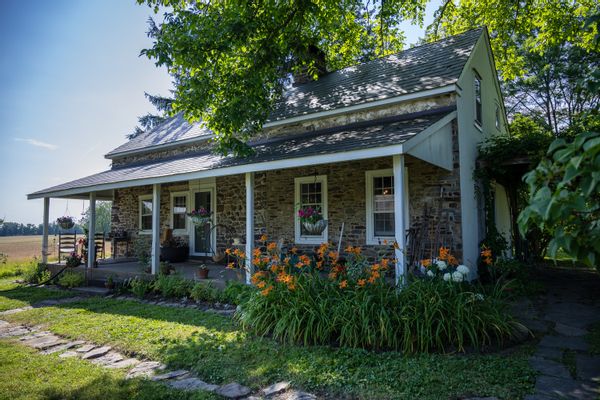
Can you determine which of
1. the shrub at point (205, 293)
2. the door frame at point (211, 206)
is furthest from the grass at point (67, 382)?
the door frame at point (211, 206)

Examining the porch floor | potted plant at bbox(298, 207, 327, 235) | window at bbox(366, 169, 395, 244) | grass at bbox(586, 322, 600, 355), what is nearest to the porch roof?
potted plant at bbox(298, 207, 327, 235)

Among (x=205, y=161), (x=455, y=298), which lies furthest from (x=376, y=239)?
(x=205, y=161)

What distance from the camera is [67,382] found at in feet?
12.2

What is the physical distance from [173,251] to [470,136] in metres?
8.86

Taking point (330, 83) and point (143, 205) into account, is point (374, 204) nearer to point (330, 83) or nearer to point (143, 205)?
point (330, 83)

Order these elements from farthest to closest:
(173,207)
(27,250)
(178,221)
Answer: (27,250) < (173,207) < (178,221)

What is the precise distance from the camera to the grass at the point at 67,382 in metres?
3.37

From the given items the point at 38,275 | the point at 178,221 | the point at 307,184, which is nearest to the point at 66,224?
the point at 38,275

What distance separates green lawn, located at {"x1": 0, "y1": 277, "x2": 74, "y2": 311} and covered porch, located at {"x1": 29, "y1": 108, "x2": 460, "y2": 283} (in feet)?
3.84

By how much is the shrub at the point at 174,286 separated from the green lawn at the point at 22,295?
8.68ft

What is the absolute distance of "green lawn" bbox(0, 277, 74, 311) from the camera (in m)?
7.81

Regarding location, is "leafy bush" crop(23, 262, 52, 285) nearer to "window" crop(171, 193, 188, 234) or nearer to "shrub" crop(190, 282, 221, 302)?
"window" crop(171, 193, 188, 234)

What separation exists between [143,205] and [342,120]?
8.27m

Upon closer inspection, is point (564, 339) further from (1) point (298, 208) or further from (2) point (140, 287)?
(2) point (140, 287)
